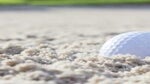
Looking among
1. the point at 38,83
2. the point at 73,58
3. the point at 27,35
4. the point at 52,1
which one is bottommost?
the point at 52,1

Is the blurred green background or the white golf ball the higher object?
the white golf ball

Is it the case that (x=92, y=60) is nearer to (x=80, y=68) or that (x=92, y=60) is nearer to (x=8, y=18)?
(x=80, y=68)

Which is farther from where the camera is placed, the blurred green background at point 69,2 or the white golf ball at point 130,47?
the blurred green background at point 69,2

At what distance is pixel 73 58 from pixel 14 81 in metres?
1.59

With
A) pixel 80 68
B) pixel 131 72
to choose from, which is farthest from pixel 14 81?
pixel 131 72

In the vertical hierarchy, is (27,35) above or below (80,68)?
below

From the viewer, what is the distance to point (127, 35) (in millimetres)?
5910

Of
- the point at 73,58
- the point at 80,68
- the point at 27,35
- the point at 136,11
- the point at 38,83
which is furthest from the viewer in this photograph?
the point at 136,11

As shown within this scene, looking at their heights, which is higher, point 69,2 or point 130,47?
point 130,47

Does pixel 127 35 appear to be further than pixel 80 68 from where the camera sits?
Yes

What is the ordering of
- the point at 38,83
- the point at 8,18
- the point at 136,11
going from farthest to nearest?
the point at 136,11
the point at 8,18
the point at 38,83

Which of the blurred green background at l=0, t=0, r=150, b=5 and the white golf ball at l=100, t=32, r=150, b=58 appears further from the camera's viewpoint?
the blurred green background at l=0, t=0, r=150, b=5

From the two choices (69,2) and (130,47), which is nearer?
(130,47)

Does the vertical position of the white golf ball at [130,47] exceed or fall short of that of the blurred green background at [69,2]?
it exceeds it
